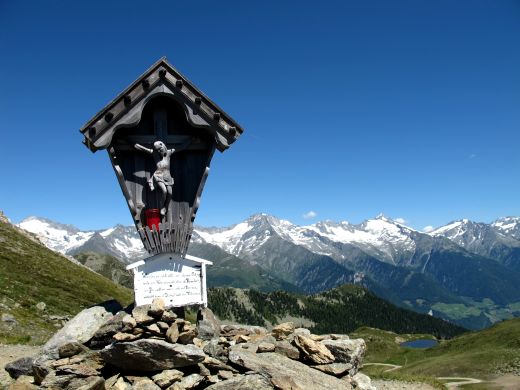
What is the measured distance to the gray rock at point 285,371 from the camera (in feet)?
32.6

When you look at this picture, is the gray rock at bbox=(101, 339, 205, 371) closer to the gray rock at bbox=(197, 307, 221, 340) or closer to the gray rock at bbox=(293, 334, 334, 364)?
the gray rock at bbox=(197, 307, 221, 340)

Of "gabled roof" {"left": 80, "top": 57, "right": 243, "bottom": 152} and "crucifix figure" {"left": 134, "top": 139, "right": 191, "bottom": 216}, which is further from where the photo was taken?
"crucifix figure" {"left": 134, "top": 139, "right": 191, "bottom": 216}

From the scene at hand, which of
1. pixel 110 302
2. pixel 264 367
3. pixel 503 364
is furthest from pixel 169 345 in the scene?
pixel 503 364

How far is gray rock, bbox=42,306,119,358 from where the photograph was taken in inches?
453

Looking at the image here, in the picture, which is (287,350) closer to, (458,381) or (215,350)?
(215,350)

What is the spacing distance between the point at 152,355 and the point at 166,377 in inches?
23.7

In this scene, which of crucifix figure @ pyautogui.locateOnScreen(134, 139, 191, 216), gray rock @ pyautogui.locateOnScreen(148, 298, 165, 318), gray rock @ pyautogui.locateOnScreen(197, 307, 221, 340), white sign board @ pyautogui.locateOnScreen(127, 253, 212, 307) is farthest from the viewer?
crucifix figure @ pyautogui.locateOnScreen(134, 139, 191, 216)

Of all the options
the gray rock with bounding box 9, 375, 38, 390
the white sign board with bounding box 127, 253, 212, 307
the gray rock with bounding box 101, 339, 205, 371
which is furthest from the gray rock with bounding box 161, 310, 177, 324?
the gray rock with bounding box 9, 375, 38, 390

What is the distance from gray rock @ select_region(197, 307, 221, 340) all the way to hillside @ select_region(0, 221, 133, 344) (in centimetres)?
2048

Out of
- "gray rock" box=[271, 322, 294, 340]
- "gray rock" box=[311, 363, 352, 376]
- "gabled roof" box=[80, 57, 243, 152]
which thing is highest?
"gabled roof" box=[80, 57, 243, 152]

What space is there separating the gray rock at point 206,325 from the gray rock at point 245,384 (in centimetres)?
279

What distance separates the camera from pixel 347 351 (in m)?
12.0

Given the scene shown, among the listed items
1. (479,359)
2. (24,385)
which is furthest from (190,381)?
(479,359)

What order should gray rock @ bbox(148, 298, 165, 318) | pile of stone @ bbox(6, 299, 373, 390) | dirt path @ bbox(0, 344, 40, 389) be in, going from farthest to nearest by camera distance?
1. dirt path @ bbox(0, 344, 40, 389)
2. gray rock @ bbox(148, 298, 165, 318)
3. pile of stone @ bbox(6, 299, 373, 390)
